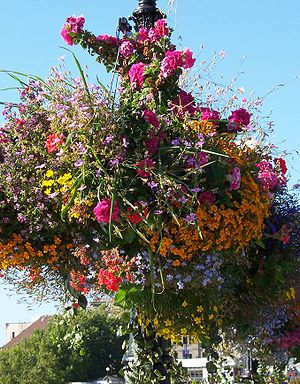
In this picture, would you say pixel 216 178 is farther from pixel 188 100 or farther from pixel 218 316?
pixel 218 316

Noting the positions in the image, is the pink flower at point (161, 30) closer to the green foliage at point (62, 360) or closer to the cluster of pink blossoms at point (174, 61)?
the cluster of pink blossoms at point (174, 61)

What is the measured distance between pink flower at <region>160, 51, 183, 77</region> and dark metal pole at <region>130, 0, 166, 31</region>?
0.88m

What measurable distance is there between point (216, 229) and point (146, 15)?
1794 mm

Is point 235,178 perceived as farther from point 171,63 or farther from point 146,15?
point 146,15

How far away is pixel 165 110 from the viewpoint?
14.9 feet

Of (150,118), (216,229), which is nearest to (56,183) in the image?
(150,118)

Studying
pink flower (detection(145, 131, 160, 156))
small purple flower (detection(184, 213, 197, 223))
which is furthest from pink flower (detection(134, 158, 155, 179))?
small purple flower (detection(184, 213, 197, 223))

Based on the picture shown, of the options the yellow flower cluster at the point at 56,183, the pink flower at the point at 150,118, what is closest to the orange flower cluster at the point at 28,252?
the yellow flower cluster at the point at 56,183

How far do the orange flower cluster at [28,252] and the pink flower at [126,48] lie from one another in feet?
3.95

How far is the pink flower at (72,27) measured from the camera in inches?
194

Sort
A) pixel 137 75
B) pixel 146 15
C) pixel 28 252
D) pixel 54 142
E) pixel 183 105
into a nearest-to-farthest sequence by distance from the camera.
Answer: pixel 54 142
pixel 137 75
pixel 183 105
pixel 28 252
pixel 146 15

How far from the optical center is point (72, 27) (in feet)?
16.2

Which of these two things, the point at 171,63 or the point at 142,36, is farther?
the point at 142,36

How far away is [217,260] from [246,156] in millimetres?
661
